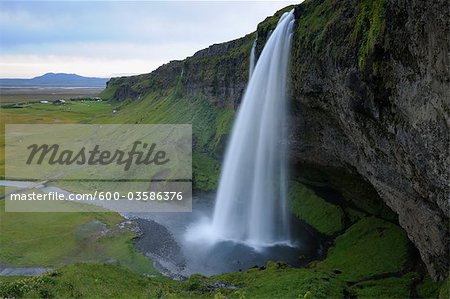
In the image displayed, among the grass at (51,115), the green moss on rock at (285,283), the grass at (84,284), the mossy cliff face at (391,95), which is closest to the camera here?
the mossy cliff face at (391,95)

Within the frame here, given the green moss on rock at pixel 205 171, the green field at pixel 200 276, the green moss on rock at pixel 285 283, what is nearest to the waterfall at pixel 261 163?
the green field at pixel 200 276

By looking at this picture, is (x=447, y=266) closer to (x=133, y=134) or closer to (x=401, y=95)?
(x=401, y=95)

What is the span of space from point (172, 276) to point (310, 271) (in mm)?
11846

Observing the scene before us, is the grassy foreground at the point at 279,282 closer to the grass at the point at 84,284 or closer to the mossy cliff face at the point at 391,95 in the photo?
the grass at the point at 84,284

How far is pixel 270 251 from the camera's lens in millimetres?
38219

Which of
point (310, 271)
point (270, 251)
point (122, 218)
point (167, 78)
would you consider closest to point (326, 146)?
point (270, 251)

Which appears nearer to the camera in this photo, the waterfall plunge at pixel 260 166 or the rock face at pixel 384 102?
the rock face at pixel 384 102

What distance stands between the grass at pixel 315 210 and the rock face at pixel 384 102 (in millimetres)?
2995

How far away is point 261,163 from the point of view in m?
49.1

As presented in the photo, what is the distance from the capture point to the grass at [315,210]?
43156 mm

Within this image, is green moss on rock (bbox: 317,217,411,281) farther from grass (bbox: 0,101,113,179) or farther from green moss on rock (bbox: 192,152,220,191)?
grass (bbox: 0,101,113,179)

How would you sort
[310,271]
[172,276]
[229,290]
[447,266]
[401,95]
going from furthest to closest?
[172,276] < [310,271] < [229,290] < [447,266] < [401,95]

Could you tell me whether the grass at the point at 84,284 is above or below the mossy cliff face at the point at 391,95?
below

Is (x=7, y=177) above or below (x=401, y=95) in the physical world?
below
